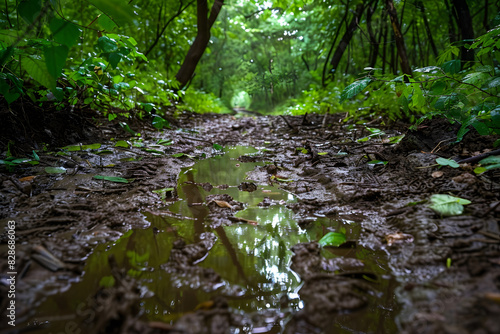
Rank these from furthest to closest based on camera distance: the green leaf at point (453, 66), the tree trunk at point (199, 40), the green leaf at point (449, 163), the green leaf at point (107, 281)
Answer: the tree trunk at point (199, 40) → the green leaf at point (453, 66) → the green leaf at point (449, 163) → the green leaf at point (107, 281)

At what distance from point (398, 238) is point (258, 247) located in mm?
646

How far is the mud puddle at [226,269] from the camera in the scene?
90 centimetres

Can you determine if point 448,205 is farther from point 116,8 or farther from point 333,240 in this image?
point 116,8

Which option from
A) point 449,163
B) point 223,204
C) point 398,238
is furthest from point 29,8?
point 449,163

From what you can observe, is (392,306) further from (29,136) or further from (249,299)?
(29,136)

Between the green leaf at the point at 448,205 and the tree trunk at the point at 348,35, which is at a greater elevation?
the tree trunk at the point at 348,35

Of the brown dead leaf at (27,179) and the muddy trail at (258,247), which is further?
the brown dead leaf at (27,179)

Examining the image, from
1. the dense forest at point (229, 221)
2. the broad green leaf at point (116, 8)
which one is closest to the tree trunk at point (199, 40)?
the dense forest at point (229, 221)

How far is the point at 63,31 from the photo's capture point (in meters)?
1.29

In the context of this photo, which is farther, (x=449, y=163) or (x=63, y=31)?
(x=449, y=163)

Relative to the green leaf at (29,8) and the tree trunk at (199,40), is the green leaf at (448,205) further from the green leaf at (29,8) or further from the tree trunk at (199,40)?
the tree trunk at (199,40)

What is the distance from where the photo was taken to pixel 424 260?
111 centimetres

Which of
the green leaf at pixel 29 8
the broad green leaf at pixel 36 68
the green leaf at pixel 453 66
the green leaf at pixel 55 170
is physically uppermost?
the green leaf at pixel 453 66

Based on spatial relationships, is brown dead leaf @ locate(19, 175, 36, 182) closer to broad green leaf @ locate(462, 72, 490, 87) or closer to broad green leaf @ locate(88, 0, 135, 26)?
broad green leaf @ locate(88, 0, 135, 26)
